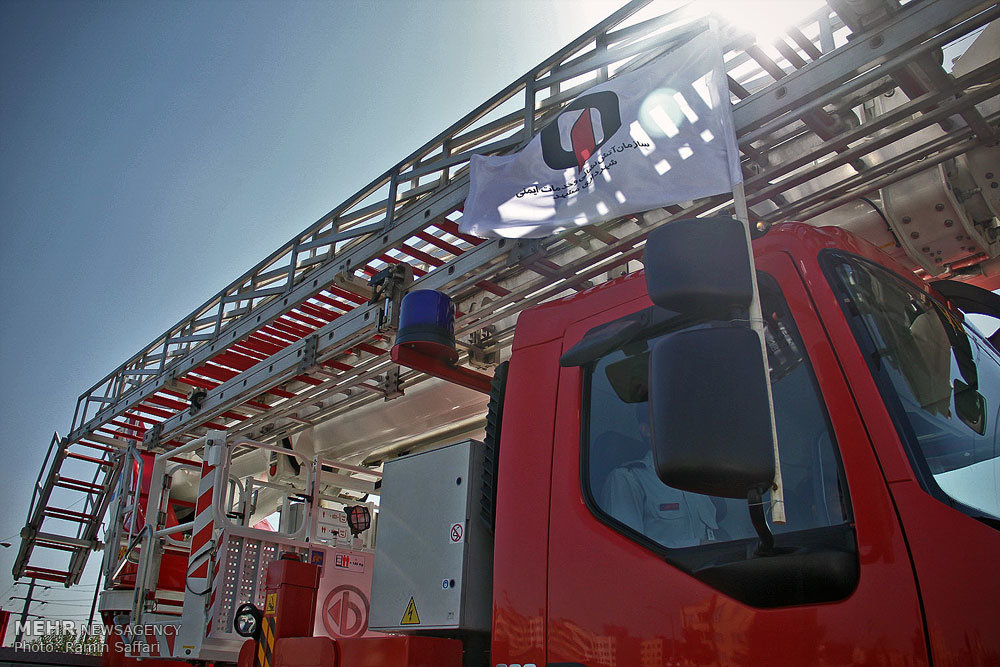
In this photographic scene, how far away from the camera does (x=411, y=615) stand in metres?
2.32

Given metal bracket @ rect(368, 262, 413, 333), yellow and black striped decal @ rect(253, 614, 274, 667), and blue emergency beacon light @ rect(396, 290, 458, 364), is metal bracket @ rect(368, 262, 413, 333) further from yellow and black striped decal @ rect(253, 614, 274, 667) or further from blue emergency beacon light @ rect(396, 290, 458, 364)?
Answer: yellow and black striped decal @ rect(253, 614, 274, 667)

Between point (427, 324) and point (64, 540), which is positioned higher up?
point (427, 324)

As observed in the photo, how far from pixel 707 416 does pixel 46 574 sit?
830cm

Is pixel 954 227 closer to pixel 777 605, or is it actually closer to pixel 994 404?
pixel 994 404

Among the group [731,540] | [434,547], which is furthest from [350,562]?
[731,540]

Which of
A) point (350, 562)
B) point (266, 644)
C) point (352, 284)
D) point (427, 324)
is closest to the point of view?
point (266, 644)

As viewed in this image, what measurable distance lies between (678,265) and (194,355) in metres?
5.35

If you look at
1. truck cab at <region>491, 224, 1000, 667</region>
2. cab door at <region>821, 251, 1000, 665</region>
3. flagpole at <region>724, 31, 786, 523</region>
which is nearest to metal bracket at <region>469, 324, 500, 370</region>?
truck cab at <region>491, 224, 1000, 667</region>

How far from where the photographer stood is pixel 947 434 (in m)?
1.58

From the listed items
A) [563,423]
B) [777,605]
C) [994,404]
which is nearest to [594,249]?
[563,423]

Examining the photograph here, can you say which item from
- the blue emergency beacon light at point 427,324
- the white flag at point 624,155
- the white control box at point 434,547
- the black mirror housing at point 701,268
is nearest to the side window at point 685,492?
the black mirror housing at point 701,268

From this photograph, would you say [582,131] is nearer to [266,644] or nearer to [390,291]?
[390,291]

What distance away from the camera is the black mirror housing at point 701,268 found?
1.52m

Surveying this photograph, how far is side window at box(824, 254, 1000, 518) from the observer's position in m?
1.47
